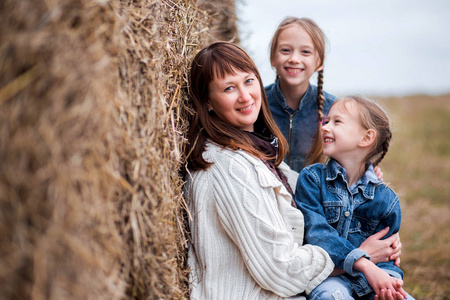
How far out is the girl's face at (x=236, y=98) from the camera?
9.18 ft

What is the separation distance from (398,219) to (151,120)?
5.70ft

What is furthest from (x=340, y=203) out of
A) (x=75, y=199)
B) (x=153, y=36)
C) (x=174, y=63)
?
(x=75, y=199)

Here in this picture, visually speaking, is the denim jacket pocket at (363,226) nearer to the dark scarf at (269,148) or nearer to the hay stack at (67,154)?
the dark scarf at (269,148)

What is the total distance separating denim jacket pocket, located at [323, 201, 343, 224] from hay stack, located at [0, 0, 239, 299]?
135 cm

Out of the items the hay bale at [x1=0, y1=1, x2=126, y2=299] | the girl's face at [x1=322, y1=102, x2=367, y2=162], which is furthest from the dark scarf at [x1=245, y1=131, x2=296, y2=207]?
the hay bale at [x1=0, y1=1, x2=126, y2=299]

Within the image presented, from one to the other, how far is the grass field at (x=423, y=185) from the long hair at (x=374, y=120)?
0.87ft

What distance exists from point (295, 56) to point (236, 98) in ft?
4.06

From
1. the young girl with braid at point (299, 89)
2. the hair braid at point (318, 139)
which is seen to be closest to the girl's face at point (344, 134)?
the hair braid at point (318, 139)

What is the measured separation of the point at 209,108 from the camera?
2.91 meters

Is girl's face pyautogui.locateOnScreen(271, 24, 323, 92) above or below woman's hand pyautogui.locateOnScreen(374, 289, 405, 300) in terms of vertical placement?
above

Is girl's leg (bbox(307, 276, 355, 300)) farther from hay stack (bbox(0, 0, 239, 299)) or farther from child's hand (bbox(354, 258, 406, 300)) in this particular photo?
hay stack (bbox(0, 0, 239, 299))

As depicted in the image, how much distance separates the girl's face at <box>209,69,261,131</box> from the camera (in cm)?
280

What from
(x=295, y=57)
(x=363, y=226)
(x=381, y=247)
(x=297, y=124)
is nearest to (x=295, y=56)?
(x=295, y=57)

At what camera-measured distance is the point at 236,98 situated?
2807 millimetres
